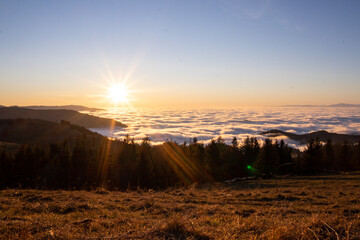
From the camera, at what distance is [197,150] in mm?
68062

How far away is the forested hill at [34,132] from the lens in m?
127

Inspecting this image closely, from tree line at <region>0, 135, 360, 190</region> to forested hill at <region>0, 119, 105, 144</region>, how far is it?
70.7 meters

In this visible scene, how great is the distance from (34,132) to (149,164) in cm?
12217

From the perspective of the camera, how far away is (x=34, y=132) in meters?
136

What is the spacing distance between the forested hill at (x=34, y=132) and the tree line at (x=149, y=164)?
70747mm

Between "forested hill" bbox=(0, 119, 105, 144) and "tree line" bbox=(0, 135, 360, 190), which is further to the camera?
"forested hill" bbox=(0, 119, 105, 144)

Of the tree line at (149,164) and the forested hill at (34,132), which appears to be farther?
the forested hill at (34,132)

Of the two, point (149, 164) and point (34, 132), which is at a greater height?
point (149, 164)

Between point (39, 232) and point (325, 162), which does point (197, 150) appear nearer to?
point (325, 162)

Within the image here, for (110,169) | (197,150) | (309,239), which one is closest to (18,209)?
(309,239)

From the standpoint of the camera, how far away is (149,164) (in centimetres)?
5328

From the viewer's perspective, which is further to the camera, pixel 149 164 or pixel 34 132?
pixel 34 132

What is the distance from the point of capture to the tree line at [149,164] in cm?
4881

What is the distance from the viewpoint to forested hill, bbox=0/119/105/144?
12675 cm
